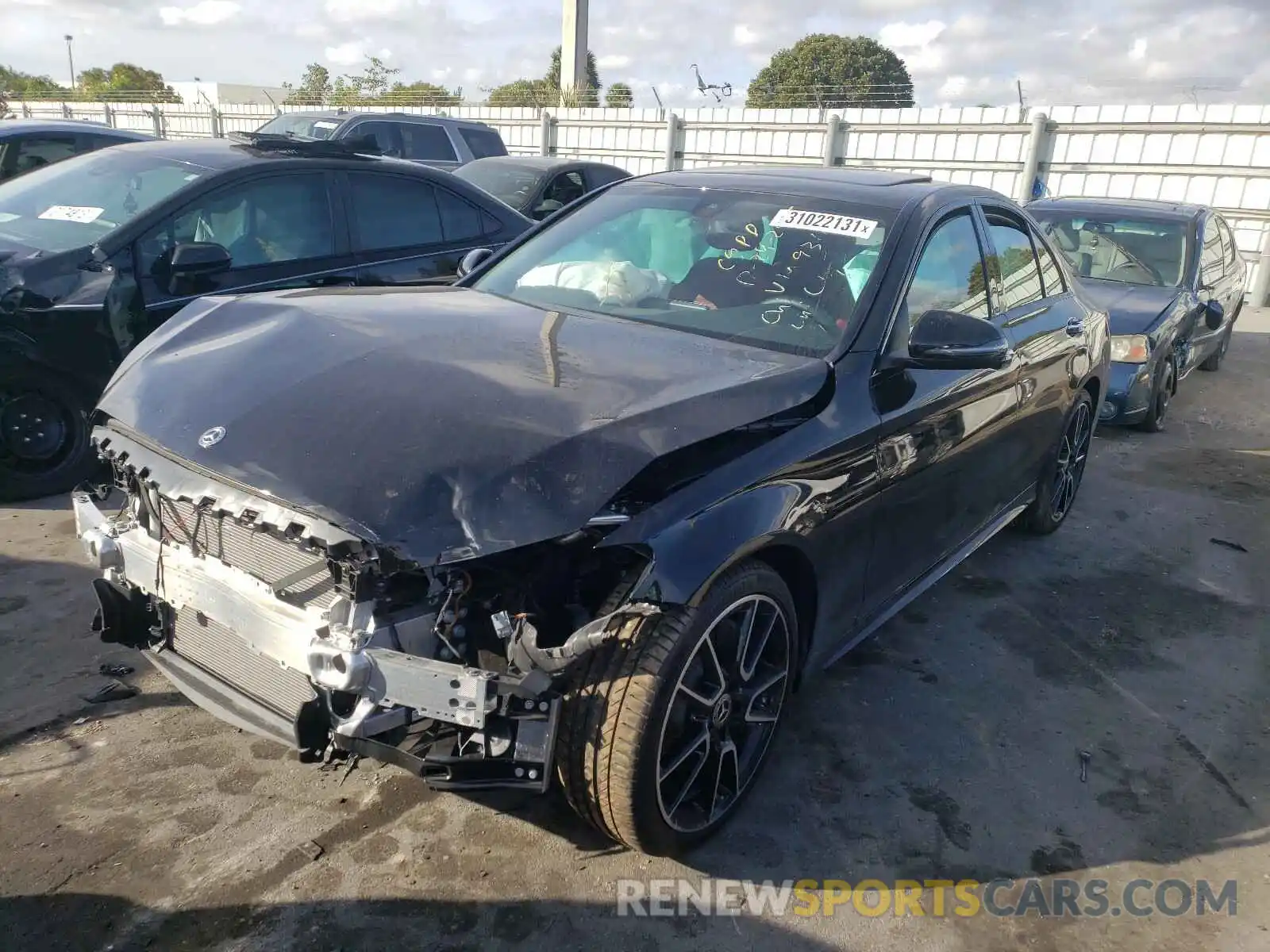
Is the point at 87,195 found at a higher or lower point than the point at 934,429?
higher

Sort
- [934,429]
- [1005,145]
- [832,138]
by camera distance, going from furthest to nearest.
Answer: [832,138] < [1005,145] < [934,429]

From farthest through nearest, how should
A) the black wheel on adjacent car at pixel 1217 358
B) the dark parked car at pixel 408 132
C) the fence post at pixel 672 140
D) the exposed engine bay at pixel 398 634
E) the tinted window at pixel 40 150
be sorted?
the fence post at pixel 672 140 < the dark parked car at pixel 408 132 < the black wheel on adjacent car at pixel 1217 358 < the tinted window at pixel 40 150 < the exposed engine bay at pixel 398 634

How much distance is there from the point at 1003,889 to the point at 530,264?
2.74 m

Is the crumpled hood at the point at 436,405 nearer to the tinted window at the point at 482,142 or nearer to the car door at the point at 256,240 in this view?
the car door at the point at 256,240

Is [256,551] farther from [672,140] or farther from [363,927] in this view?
[672,140]

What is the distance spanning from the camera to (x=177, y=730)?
3070 mm

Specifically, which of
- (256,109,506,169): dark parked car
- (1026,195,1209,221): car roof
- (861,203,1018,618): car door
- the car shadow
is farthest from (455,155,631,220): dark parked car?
the car shadow

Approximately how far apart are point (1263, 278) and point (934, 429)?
15.1m

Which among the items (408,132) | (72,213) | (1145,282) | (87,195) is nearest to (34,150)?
(87,195)

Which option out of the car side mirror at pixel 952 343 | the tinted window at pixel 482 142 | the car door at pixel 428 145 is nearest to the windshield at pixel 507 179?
the car door at pixel 428 145

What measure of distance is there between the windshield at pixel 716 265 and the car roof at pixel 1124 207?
6.08 meters

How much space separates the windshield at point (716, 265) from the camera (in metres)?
3.13

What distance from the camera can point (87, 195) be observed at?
5.16 meters

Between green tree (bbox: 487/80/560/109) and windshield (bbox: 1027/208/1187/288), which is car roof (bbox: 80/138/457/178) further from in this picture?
green tree (bbox: 487/80/560/109)
